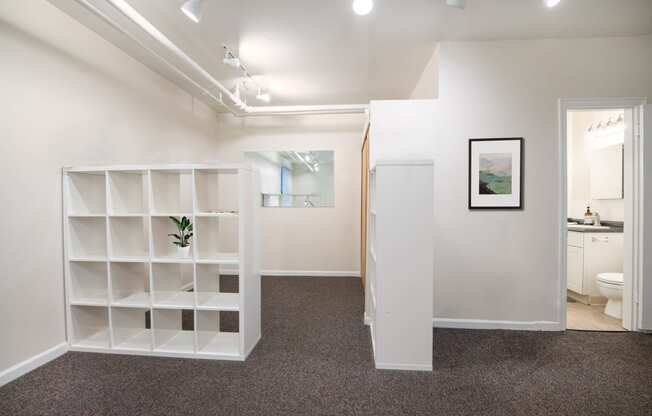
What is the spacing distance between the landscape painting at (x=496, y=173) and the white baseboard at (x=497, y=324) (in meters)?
1.26

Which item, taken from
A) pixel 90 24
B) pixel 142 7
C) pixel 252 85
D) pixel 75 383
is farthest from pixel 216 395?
pixel 252 85

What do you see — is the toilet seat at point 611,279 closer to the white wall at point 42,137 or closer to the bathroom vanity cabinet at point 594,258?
the bathroom vanity cabinet at point 594,258

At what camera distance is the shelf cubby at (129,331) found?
2351 mm

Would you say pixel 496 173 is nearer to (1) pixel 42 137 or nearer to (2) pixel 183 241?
(2) pixel 183 241

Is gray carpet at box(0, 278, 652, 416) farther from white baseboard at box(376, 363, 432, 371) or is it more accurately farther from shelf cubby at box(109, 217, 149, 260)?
shelf cubby at box(109, 217, 149, 260)

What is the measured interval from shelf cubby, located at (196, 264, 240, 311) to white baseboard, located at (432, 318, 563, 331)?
1.92 meters

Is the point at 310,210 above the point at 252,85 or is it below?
below

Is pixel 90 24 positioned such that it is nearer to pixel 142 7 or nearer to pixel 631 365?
pixel 142 7

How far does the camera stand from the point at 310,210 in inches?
190

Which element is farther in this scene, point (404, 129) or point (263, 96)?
point (263, 96)

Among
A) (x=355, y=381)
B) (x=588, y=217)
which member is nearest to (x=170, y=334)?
(x=355, y=381)

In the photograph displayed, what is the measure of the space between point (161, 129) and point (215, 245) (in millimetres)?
1903

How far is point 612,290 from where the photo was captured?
302 centimetres

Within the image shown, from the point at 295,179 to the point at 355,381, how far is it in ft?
11.4
